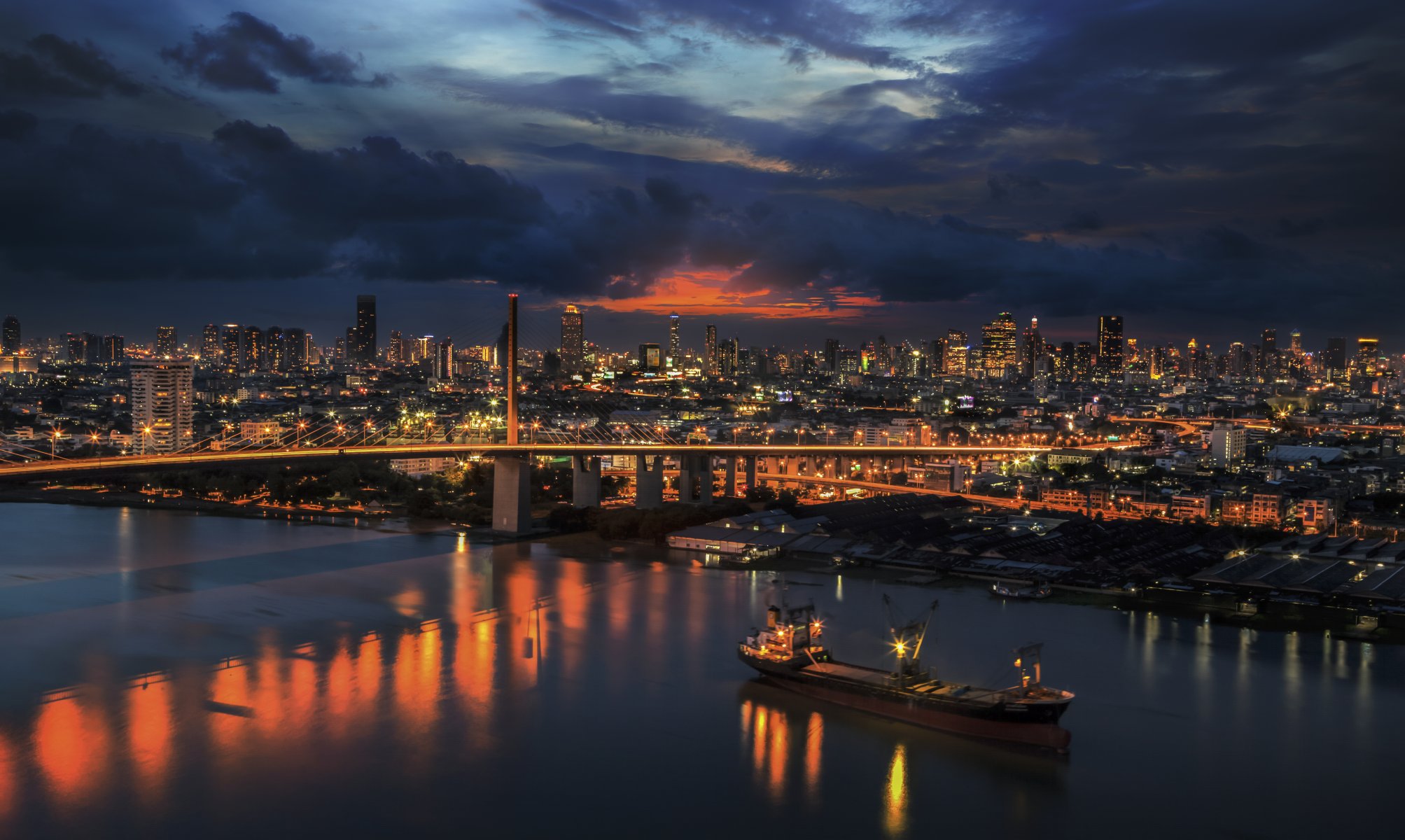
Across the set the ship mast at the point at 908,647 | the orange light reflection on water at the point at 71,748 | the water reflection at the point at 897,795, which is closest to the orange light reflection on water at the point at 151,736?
the orange light reflection on water at the point at 71,748

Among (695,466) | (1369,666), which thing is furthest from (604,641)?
(695,466)

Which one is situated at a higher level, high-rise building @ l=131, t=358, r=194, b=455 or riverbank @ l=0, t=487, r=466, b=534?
high-rise building @ l=131, t=358, r=194, b=455

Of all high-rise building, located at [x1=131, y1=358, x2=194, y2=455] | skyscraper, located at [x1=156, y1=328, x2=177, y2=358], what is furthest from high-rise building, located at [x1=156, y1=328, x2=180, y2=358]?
high-rise building, located at [x1=131, y1=358, x2=194, y2=455]

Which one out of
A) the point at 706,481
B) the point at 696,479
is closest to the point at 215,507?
the point at 696,479

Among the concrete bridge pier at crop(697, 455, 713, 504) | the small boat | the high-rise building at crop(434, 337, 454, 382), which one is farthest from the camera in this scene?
the high-rise building at crop(434, 337, 454, 382)

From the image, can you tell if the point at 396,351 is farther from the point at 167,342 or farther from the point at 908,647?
the point at 908,647

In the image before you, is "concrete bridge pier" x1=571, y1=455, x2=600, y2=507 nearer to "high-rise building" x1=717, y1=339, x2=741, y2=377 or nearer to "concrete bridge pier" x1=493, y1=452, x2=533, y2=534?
"concrete bridge pier" x1=493, y1=452, x2=533, y2=534
